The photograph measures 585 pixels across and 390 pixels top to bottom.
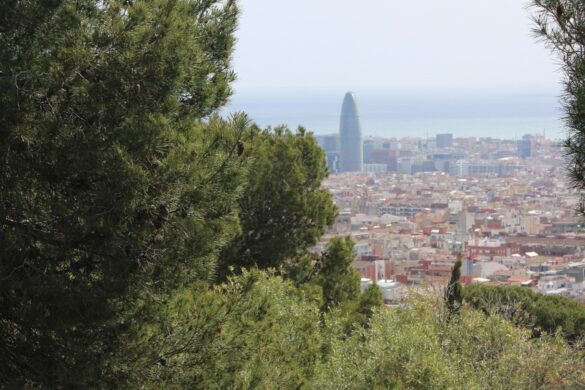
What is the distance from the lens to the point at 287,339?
20.3 ft

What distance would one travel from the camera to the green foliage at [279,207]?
9086 millimetres

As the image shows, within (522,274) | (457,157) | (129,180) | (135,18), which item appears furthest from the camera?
(457,157)

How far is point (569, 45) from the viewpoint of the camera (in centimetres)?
367

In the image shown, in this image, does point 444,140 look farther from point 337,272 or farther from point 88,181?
point 88,181

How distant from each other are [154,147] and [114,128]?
0.69 ft

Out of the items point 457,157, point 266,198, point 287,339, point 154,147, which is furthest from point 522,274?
point 457,157

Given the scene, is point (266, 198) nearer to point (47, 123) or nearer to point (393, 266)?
point (47, 123)

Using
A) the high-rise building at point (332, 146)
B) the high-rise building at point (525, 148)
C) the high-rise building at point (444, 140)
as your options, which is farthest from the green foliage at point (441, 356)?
the high-rise building at point (444, 140)

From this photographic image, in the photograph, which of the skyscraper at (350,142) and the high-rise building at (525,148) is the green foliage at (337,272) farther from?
the high-rise building at (525,148)

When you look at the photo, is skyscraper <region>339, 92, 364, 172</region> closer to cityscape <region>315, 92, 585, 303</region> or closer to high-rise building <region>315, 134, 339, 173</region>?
cityscape <region>315, 92, 585, 303</region>

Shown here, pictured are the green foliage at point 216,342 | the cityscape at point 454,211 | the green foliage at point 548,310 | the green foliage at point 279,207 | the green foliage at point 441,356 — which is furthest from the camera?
the cityscape at point 454,211

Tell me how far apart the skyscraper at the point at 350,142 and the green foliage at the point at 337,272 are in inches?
4167

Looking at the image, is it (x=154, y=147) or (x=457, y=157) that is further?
(x=457, y=157)

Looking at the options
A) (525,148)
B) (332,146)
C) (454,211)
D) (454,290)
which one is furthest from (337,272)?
(525,148)
